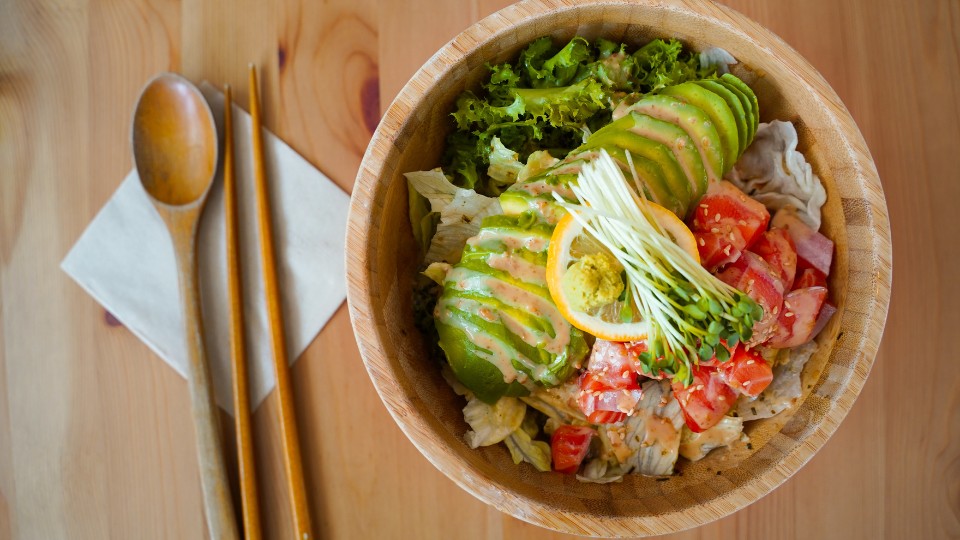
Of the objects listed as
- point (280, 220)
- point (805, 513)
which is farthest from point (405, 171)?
point (805, 513)

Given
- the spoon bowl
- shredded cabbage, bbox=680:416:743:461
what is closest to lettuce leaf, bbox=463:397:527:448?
shredded cabbage, bbox=680:416:743:461

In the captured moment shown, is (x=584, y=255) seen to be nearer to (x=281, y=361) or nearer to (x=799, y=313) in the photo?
(x=799, y=313)

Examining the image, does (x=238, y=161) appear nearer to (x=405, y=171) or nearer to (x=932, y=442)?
(x=405, y=171)

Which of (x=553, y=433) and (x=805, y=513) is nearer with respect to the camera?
(x=553, y=433)

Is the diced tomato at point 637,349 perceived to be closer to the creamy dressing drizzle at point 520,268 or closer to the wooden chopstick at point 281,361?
the creamy dressing drizzle at point 520,268

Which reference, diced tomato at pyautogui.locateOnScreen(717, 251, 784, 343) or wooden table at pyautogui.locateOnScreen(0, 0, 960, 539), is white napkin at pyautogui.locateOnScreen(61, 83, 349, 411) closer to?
wooden table at pyautogui.locateOnScreen(0, 0, 960, 539)

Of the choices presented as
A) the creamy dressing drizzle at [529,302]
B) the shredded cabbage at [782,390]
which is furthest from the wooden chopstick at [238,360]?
the shredded cabbage at [782,390]

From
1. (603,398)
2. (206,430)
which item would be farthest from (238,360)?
(603,398)
